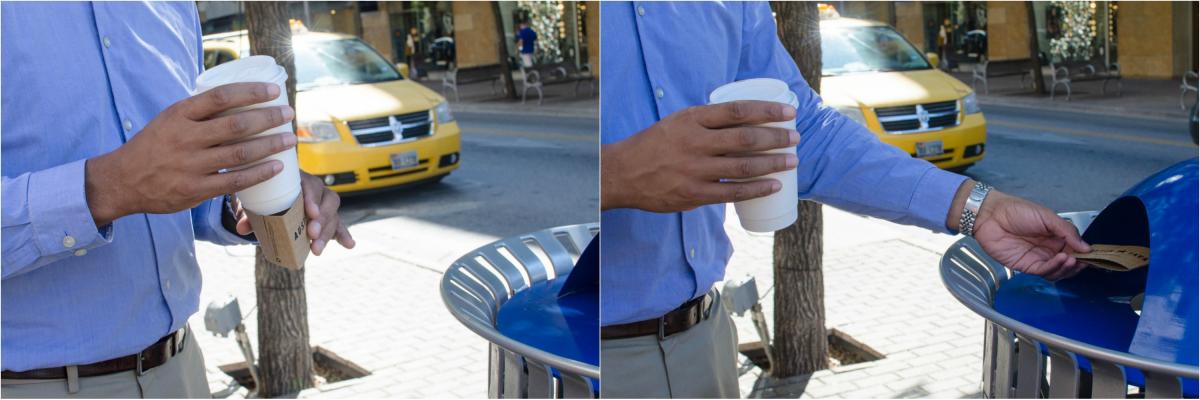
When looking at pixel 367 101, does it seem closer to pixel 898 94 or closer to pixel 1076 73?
pixel 898 94

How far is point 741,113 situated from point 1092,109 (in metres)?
0.74

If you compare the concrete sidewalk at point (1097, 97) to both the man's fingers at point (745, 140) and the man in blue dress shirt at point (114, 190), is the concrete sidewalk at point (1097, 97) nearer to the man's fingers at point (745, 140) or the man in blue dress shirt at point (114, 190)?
the man's fingers at point (745, 140)

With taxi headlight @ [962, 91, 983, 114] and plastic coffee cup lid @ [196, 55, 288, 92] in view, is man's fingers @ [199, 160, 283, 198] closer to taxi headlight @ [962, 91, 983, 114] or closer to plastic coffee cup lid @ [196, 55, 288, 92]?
plastic coffee cup lid @ [196, 55, 288, 92]

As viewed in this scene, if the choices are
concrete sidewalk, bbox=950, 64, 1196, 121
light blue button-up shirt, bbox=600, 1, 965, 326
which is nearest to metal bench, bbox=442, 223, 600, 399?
light blue button-up shirt, bbox=600, 1, 965, 326

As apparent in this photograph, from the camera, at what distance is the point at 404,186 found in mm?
1616

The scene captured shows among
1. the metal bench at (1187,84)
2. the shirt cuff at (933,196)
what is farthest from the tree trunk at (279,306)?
the metal bench at (1187,84)

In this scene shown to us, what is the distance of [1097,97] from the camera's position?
1.60 meters

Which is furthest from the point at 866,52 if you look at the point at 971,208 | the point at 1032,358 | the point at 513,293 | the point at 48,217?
the point at 48,217

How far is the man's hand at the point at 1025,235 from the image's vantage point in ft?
5.19

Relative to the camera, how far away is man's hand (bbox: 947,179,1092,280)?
1.58m

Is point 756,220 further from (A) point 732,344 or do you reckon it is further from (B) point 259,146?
(B) point 259,146

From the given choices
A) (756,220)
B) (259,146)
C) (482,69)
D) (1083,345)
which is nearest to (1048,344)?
(1083,345)

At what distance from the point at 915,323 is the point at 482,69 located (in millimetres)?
771

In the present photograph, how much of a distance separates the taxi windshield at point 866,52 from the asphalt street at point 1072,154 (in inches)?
7.1
